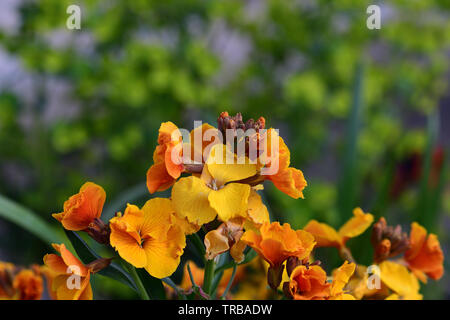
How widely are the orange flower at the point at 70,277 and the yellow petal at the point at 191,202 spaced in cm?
6

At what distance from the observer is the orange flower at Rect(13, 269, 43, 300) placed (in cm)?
35

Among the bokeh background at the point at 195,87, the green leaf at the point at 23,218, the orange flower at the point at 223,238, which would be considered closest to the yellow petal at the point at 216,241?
the orange flower at the point at 223,238

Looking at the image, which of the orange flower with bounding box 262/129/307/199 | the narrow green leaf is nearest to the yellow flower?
the orange flower with bounding box 262/129/307/199

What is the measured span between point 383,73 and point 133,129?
Answer: 0.77 meters

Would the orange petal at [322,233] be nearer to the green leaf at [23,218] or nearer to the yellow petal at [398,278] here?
the yellow petal at [398,278]

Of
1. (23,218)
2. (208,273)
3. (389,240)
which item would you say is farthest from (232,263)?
(23,218)

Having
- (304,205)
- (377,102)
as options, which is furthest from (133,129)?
(377,102)

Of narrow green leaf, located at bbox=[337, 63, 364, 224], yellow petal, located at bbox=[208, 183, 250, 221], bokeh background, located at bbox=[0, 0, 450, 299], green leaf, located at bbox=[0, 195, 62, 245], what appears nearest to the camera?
yellow petal, located at bbox=[208, 183, 250, 221]

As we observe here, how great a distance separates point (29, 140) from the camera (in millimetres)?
1611

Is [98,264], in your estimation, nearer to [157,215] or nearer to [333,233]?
[157,215]

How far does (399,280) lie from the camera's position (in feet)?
1.11

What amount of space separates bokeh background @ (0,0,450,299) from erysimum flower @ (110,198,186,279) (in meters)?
1.00

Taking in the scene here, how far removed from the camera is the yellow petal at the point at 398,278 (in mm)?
333

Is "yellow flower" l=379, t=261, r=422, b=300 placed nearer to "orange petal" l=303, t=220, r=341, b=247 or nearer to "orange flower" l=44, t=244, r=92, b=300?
"orange petal" l=303, t=220, r=341, b=247
